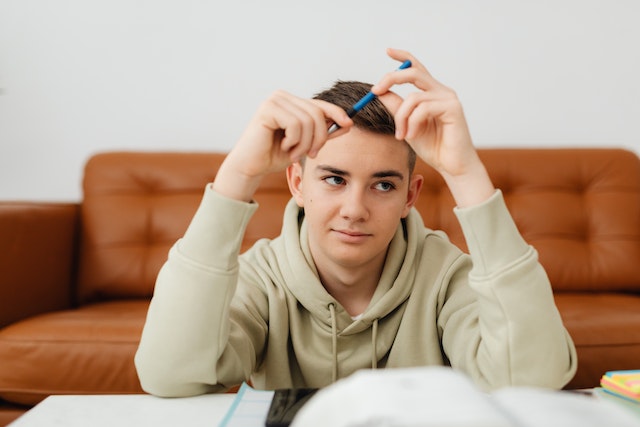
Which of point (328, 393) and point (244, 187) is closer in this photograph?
point (328, 393)

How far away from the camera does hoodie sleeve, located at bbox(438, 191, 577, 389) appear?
0.84 meters

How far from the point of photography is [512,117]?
2350 millimetres

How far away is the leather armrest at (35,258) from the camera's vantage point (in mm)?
1665

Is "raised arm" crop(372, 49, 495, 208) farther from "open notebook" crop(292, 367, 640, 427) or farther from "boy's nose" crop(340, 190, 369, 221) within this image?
"open notebook" crop(292, 367, 640, 427)

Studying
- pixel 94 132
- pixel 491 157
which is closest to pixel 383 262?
pixel 491 157

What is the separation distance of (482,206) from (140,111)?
1.77m

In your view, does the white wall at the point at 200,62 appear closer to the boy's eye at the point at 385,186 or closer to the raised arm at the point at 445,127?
the boy's eye at the point at 385,186

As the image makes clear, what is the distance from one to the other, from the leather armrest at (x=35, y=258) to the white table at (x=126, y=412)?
1056 mm

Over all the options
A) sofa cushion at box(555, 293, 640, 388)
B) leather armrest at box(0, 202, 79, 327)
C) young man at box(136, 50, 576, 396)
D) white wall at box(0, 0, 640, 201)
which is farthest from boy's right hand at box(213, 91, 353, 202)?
white wall at box(0, 0, 640, 201)

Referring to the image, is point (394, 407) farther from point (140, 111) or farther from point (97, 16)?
point (97, 16)

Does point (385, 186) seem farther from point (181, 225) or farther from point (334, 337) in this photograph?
point (181, 225)

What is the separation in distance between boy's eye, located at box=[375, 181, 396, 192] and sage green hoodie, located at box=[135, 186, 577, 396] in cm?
14

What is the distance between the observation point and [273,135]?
925mm

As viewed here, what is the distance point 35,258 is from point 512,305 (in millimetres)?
1431
